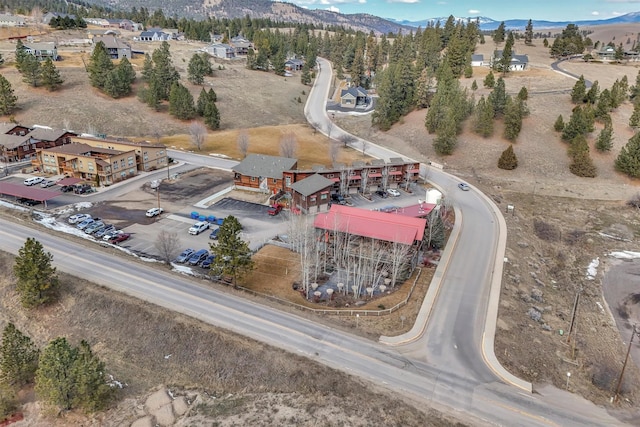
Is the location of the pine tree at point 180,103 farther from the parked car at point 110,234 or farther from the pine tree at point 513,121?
the pine tree at point 513,121

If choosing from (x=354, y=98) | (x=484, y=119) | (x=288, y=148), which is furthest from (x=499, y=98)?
(x=288, y=148)

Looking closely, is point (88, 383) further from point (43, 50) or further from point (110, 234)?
point (43, 50)

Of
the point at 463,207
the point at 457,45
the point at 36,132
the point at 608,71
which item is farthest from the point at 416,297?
the point at 608,71

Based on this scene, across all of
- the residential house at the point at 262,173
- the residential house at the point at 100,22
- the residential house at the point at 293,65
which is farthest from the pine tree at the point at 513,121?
the residential house at the point at 100,22

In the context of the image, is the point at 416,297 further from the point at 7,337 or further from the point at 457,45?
the point at 457,45

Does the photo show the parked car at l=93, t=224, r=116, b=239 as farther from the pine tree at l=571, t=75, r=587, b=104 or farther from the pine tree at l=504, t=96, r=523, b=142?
the pine tree at l=571, t=75, r=587, b=104

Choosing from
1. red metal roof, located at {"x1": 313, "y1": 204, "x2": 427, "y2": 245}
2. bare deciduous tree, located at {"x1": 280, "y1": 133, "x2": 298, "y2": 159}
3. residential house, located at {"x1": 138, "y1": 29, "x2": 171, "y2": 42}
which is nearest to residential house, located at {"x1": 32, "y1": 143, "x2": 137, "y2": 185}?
bare deciduous tree, located at {"x1": 280, "y1": 133, "x2": 298, "y2": 159}
